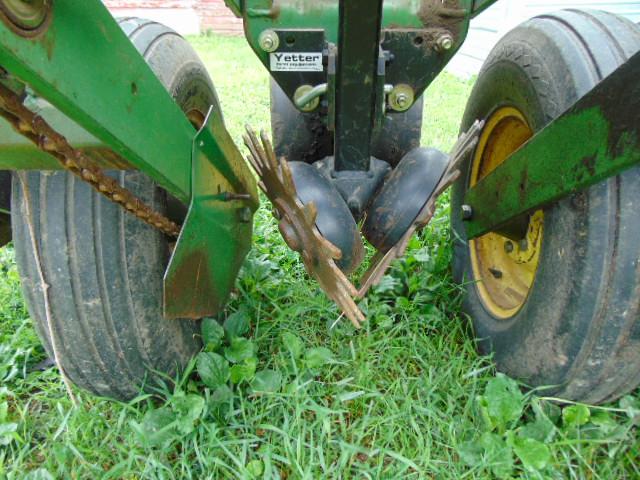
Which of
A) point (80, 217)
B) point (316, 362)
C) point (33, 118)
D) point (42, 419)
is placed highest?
point (33, 118)

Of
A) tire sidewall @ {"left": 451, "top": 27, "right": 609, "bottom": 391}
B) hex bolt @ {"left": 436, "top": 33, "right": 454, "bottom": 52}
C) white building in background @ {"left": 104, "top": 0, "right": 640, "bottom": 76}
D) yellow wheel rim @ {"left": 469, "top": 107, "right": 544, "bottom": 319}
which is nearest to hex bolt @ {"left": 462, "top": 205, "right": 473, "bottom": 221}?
yellow wheel rim @ {"left": 469, "top": 107, "right": 544, "bottom": 319}

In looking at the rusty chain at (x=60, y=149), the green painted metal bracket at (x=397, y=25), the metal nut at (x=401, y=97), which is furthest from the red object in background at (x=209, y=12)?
the rusty chain at (x=60, y=149)

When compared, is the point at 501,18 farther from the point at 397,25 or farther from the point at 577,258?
the point at 577,258

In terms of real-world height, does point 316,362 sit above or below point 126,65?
below

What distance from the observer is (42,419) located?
1.44m

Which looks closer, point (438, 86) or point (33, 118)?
point (33, 118)

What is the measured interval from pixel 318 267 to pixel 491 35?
6.00m

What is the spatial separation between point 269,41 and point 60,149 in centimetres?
77

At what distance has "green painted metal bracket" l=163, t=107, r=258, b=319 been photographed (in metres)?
1.09

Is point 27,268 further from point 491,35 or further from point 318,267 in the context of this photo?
point 491,35

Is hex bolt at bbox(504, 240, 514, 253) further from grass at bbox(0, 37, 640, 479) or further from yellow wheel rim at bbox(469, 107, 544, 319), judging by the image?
grass at bbox(0, 37, 640, 479)

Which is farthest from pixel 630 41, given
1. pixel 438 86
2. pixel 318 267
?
pixel 438 86

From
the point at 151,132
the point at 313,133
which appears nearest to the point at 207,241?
the point at 151,132

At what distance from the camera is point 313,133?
1.97m
